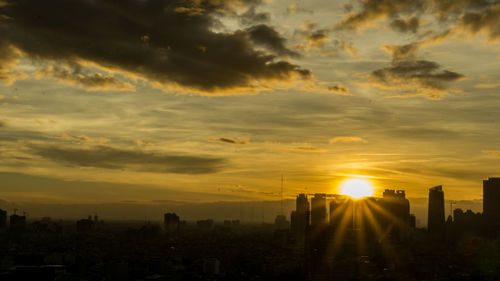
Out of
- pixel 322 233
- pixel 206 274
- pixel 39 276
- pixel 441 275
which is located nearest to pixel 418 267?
pixel 441 275

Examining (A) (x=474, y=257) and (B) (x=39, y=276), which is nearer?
(B) (x=39, y=276)

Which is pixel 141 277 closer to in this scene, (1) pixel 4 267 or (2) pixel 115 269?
(2) pixel 115 269

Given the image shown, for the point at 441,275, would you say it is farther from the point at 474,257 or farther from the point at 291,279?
the point at 474,257

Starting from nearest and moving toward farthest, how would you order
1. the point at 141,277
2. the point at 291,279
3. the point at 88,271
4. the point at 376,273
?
the point at 141,277
the point at 88,271
the point at 291,279
the point at 376,273

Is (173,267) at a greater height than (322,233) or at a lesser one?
lesser

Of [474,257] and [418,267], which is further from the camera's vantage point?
[474,257]

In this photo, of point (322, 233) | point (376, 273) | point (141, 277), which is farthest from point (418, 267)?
point (141, 277)

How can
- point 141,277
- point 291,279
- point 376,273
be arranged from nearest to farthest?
point 141,277 < point 291,279 < point 376,273

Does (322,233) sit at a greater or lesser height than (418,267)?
greater

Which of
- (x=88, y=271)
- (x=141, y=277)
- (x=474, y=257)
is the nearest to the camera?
(x=141, y=277)
